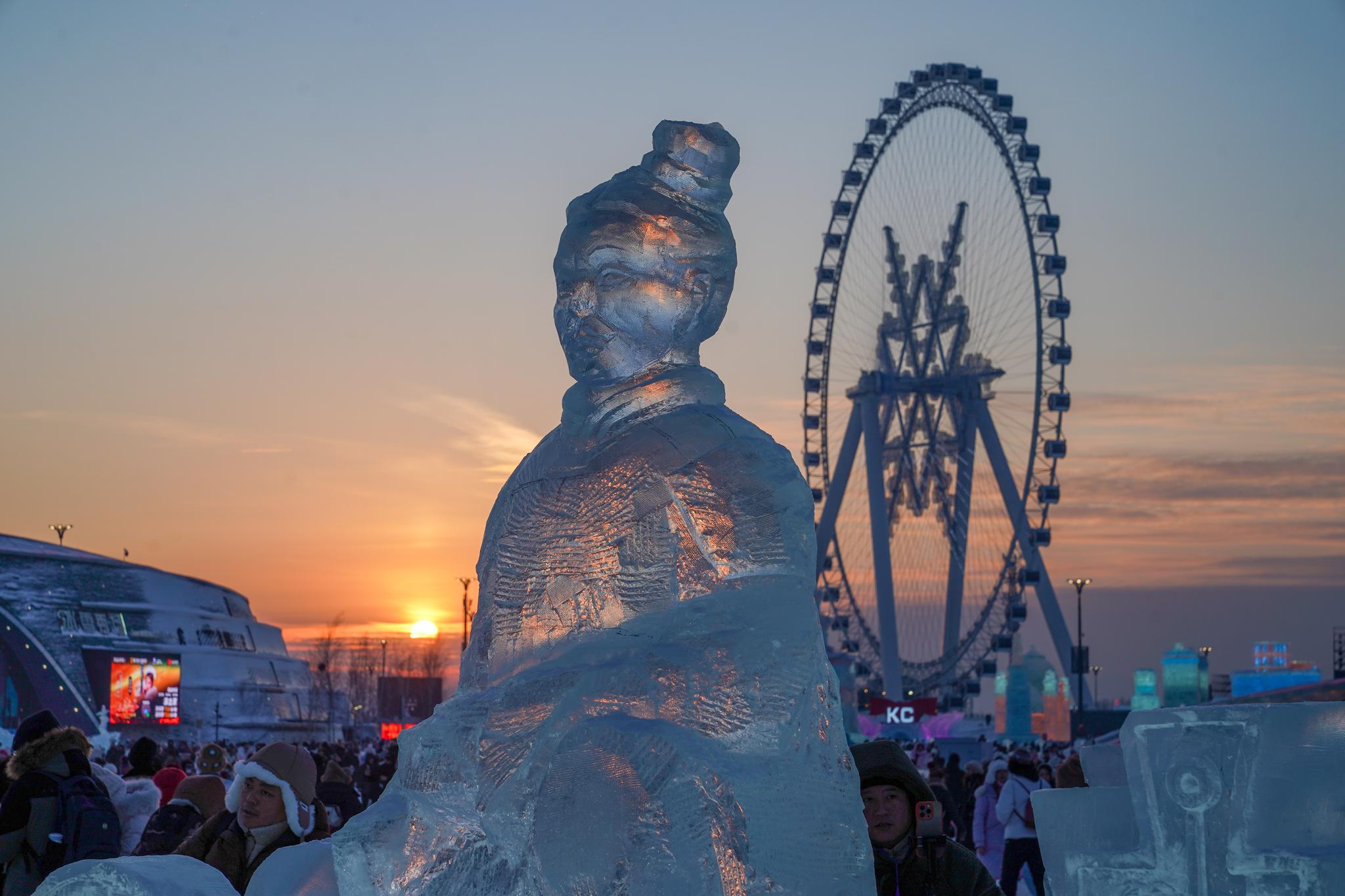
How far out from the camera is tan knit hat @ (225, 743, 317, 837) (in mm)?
4086

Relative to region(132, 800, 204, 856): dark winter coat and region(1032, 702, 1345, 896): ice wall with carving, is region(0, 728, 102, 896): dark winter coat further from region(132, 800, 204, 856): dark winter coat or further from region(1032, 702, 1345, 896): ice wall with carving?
region(1032, 702, 1345, 896): ice wall with carving

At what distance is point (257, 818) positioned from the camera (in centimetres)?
407

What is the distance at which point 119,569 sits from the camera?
165 feet

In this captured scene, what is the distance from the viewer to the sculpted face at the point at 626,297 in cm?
207

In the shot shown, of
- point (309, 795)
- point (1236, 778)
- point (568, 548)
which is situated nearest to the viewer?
point (568, 548)

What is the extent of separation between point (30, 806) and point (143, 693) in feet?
146

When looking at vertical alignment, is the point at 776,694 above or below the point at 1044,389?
below

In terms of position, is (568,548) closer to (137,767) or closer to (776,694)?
(776,694)

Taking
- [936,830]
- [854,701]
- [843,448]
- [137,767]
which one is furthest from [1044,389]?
[936,830]

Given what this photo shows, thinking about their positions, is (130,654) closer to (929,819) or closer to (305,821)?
(305,821)

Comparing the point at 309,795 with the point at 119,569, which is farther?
the point at 119,569

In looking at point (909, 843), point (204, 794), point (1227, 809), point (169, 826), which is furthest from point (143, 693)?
point (1227, 809)

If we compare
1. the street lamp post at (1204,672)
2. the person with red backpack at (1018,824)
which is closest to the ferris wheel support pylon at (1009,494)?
the person with red backpack at (1018,824)

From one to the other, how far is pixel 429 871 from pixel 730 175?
3.56ft
